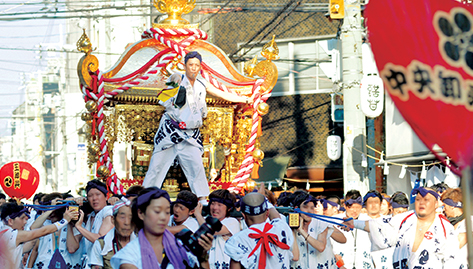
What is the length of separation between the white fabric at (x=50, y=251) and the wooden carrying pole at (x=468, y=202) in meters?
4.49

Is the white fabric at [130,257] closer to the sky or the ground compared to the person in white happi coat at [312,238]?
closer to the sky

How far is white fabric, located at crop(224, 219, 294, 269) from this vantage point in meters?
4.68

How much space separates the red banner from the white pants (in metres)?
5.94

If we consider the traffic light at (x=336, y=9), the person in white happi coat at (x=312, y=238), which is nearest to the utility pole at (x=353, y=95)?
the traffic light at (x=336, y=9)

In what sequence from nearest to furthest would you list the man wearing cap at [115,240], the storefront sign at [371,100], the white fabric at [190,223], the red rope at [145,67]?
1. the man wearing cap at [115,240]
2. the white fabric at [190,223]
3. the red rope at [145,67]
4. the storefront sign at [371,100]

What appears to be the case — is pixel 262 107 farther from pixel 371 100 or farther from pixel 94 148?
pixel 371 100

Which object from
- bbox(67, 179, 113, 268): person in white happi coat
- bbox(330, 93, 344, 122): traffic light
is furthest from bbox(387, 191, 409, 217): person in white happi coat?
bbox(330, 93, 344, 122): traffic light

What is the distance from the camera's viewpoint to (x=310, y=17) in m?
20.5

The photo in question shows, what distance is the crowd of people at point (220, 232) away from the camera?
3.82 m

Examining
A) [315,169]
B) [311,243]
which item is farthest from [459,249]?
[315,169]

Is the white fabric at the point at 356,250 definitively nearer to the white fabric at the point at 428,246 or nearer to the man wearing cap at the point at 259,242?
the white fabric at the point at 428,246

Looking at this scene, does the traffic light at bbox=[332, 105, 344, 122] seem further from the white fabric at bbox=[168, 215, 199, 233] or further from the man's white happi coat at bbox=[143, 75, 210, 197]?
the white fabric at bbox=[168, 215, 199, 233]

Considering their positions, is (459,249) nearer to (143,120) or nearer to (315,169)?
(143,120)

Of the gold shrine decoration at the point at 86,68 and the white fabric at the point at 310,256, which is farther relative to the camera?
the gold shrine decoration at the point at 86,68
